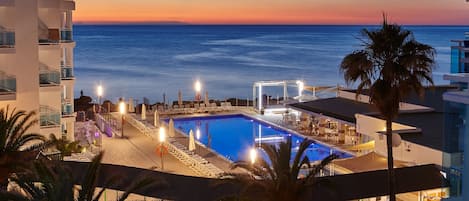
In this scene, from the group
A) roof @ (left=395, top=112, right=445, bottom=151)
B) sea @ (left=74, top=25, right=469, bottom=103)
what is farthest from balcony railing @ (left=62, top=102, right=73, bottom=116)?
sea @ (left=74, top=25, right=469, bottom=103)

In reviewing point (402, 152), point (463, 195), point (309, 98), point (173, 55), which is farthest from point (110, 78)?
point (463, 195)

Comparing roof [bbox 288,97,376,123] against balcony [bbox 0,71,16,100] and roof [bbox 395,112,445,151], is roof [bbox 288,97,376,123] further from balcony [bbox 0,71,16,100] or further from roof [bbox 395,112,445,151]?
balcony [bbox 0,71,16,100]

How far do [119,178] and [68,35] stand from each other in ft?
27.1

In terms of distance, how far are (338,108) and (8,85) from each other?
12765mm

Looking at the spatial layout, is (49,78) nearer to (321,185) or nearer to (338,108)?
(321,185)

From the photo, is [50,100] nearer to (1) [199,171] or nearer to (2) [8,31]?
(2) [8,31]

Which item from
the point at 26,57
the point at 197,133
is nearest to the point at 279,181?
the point at 26,57

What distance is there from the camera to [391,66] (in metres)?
13.7

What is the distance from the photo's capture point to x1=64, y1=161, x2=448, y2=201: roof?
44.4ft

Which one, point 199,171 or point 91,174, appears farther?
point 199,171

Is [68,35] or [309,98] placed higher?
[68,35]

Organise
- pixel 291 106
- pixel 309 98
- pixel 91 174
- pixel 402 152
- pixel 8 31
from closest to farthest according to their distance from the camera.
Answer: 1. pixel 91 174
2. pixel 402 152
3. pixel 8 31
4. pixel 291 106
5. pixel 309 98

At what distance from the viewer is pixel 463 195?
468 inches

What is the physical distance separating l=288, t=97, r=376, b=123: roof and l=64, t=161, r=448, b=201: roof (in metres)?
7.09
